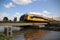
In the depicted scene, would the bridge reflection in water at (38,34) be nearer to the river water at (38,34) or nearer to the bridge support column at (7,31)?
the river water at (38,34)

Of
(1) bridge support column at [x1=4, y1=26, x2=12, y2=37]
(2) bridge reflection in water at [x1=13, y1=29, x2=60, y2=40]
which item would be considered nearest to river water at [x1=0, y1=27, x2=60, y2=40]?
(2) bridge reflection in water at [x1=13, y1=29, x2=60, y2=40]

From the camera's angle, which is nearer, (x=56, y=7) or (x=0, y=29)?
(x=0, y=29)

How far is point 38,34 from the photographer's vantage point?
3.17m

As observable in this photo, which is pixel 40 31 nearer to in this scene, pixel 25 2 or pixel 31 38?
pixel 31 38

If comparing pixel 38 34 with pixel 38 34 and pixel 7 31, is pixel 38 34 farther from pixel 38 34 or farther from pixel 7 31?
pixel 7 31

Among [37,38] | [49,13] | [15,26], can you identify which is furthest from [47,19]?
[15,26]

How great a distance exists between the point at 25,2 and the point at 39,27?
1.93 feet

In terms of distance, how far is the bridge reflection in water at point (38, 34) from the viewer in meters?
3.13

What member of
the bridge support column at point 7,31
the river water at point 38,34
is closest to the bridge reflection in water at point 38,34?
the river water at point 38,34

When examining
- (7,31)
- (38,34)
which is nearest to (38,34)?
(38,34)

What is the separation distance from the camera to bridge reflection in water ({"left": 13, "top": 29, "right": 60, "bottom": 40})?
3133mm

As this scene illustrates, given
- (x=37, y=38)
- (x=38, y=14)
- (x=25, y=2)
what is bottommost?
(x=37, y=38)

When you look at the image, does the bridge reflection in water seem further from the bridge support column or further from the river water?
the bridge support column

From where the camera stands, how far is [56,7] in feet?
10.8
